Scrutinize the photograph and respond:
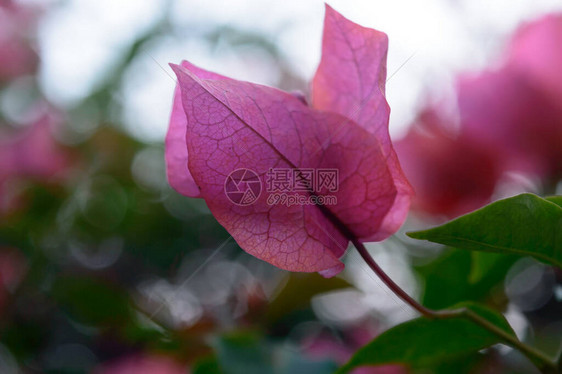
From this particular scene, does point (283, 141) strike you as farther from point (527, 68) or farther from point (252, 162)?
point (527, 68)

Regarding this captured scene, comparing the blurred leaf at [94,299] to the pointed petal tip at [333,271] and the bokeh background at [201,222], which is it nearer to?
the bokeh background at [201,222]

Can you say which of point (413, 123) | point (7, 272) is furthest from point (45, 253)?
point (413, 123)

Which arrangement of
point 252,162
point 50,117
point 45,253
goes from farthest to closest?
point 50,117, point 45,253, point 252,162

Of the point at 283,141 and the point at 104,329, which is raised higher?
the point at 283,141

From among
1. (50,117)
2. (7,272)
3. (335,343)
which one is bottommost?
(7,272)

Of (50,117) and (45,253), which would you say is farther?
(50,117)

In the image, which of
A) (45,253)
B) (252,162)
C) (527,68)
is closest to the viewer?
(252,162)

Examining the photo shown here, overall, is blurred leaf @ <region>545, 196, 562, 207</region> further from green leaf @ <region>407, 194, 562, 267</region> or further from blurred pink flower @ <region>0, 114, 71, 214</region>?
blurred pink flower @ <region>0, 114, 71, 214</region>
